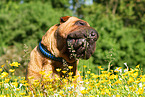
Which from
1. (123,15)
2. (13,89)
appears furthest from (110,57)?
(123,15)

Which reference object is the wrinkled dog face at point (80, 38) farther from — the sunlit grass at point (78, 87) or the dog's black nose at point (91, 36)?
the sunlit grass at point (78, 87)

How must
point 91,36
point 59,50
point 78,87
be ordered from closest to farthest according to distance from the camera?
1. point 78,87
2. point 91,36
3. point 59,50

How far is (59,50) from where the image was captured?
287 centimetres

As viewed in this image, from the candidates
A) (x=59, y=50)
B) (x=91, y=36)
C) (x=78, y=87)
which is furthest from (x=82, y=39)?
(x=78, y=87)

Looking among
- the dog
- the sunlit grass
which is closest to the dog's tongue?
the dog

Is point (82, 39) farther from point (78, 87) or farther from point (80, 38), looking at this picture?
point (78, 87)

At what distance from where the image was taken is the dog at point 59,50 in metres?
2.63

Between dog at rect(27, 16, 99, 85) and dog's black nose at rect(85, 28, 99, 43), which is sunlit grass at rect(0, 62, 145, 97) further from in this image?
dog's black nose at rect(85, 28, 99, 43)

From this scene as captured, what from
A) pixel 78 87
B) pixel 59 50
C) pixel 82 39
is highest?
pixel 82 39

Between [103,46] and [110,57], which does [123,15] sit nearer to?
[103,46]

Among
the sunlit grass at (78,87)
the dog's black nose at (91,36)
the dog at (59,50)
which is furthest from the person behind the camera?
the dog at (59,50)

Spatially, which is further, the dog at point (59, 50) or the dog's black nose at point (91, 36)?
the dog at point (59, 50)

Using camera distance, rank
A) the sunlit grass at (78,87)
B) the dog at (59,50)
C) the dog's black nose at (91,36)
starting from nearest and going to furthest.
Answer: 1. the sunlit grass at (78,87)
2. the dog's black nose at (91,36)
3. the dog at (59,50)

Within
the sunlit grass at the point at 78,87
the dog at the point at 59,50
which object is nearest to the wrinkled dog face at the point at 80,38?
the dog at the point at 59,50
